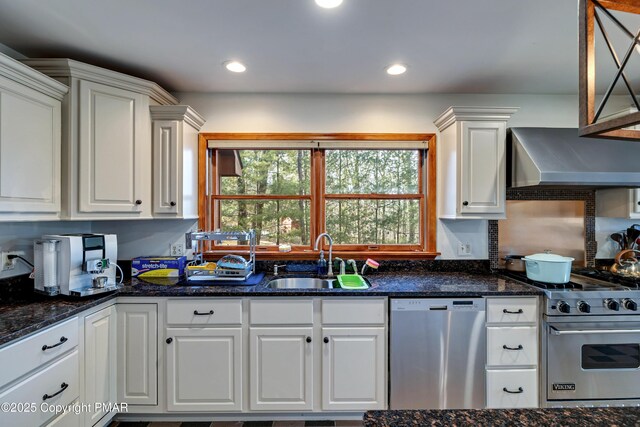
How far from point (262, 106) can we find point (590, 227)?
311cm

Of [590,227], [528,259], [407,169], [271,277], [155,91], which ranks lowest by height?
[271,277]

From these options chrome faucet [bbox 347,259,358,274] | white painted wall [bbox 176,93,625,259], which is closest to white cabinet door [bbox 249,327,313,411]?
chrome faucet [bbox 347,259,358,274]

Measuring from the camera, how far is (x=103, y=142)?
6.94 ft

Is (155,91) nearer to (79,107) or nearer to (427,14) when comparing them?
(79,107)

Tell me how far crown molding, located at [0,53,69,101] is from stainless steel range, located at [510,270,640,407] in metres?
3.44

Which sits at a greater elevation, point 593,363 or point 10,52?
point 10,52

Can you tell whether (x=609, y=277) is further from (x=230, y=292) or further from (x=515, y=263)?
(x=230, y=292)

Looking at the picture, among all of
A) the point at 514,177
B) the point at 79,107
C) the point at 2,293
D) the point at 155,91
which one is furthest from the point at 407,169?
the point at 2,293

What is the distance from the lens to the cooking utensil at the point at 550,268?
218 cm

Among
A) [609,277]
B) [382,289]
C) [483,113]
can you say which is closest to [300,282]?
[382,289]

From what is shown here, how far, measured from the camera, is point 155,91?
2.34m

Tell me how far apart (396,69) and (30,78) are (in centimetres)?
230

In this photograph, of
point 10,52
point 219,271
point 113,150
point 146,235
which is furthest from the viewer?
point 146,235

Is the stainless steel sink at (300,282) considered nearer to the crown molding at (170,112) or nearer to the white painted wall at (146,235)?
the white painted wall at (146,235)
